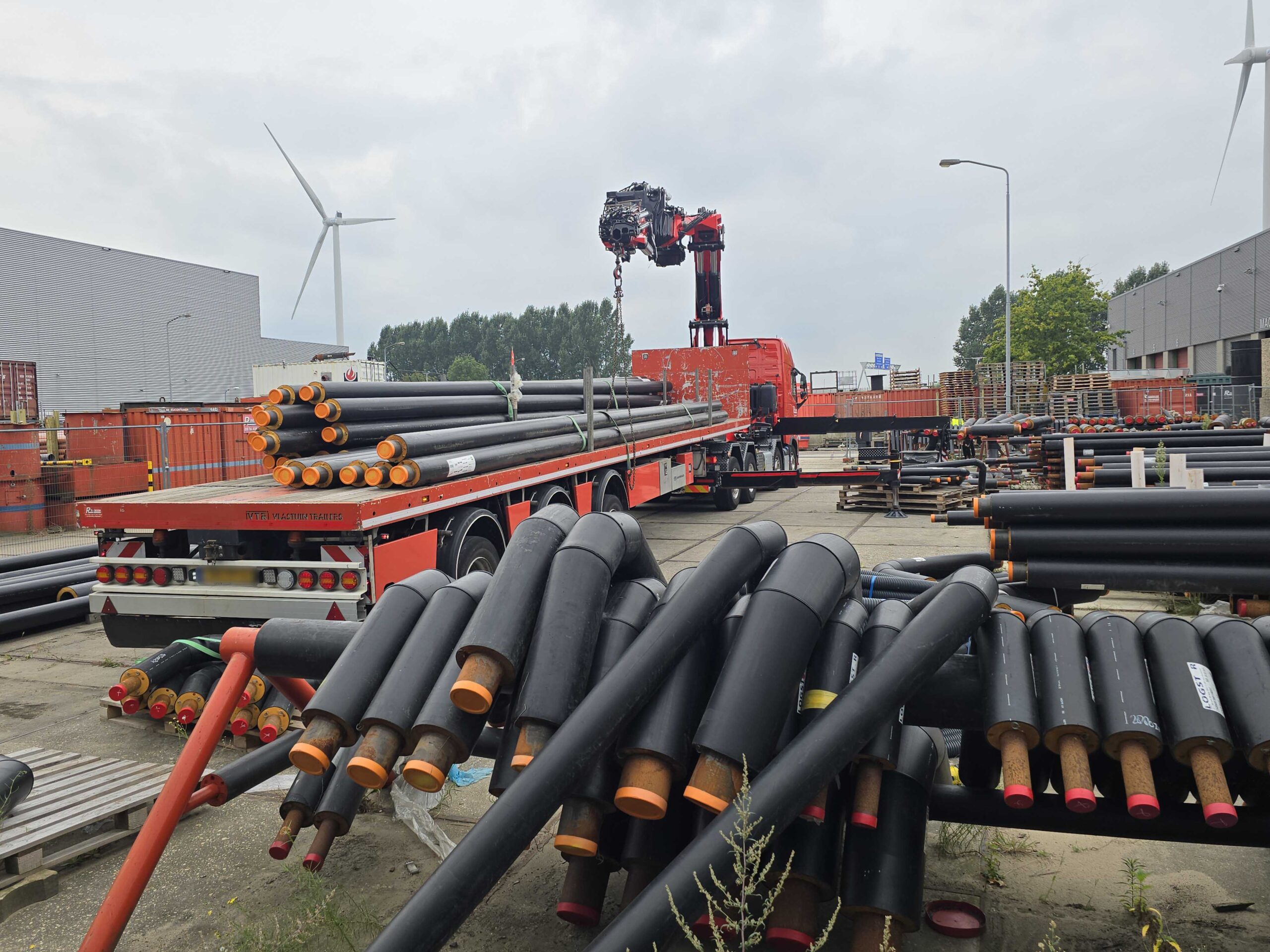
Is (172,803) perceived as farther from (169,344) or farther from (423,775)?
(169,344)

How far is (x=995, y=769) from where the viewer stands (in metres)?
3.23

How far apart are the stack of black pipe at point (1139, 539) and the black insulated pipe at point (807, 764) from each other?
47.6 inches

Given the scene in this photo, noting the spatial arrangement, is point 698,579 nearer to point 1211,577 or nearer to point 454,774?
point 1211,577

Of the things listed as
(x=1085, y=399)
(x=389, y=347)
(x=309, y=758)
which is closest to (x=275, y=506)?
(x=309, y=758)

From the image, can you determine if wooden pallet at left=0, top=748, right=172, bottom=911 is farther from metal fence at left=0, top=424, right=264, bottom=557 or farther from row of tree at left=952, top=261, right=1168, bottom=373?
row of tree at left=952, top=261, right=1168, bottom=373

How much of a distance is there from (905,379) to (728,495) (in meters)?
35.6

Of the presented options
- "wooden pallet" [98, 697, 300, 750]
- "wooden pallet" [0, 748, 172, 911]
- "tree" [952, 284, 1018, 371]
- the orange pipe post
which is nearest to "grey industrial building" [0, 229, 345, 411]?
"wooden pallet" [98, 697, 300, 750]

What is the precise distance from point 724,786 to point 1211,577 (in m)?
2.28

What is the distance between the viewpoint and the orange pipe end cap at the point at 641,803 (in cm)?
227

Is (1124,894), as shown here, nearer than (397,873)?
Yes

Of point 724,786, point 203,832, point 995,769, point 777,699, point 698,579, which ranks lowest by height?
point 203,832

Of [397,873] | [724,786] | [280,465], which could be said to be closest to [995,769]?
[724,786]

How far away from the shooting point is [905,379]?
161 ft

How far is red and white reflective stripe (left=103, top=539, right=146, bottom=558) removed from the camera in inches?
242
